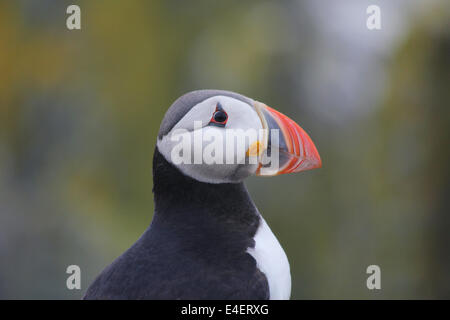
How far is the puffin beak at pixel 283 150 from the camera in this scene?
6.53 ft

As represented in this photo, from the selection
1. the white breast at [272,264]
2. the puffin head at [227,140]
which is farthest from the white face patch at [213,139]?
the white breast at [272,264]

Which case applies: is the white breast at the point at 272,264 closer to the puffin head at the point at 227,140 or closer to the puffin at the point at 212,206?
the puffin at the point at 212,206

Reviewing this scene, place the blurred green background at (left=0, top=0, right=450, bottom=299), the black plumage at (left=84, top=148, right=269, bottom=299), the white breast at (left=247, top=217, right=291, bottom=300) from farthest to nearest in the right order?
1. the blurred green background at (left=0, top=0, right=450, bottom=299)
2. the white breast at (left=247, top=217, right=291, bottom=300)
3. the black plumage at (left=84, top=148, right=269, bottom=299)

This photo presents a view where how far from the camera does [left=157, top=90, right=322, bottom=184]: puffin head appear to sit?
1.99 m

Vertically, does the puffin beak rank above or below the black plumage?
Result: above

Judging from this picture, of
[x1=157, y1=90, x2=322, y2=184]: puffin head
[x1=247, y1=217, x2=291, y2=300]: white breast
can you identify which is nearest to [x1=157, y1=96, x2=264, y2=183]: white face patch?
[x1=157, y1=90, x2=322, y2=184]: puffin head

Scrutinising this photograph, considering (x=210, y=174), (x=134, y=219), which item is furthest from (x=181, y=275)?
(x=134, y=219)

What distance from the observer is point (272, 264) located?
6.53 feet

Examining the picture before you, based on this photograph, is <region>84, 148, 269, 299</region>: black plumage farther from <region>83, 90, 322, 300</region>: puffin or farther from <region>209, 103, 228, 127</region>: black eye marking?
<region>209, 103, 228, 127</region>: black eye marking

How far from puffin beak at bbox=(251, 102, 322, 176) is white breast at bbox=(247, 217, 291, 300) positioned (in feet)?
0.80

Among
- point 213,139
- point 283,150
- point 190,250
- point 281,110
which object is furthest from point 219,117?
point 281,110

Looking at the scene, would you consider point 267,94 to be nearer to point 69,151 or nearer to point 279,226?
point 279,226

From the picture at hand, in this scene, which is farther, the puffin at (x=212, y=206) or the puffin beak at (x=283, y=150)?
the puffin beak at (x=283, y=150)

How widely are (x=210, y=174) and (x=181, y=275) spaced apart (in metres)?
0.37
